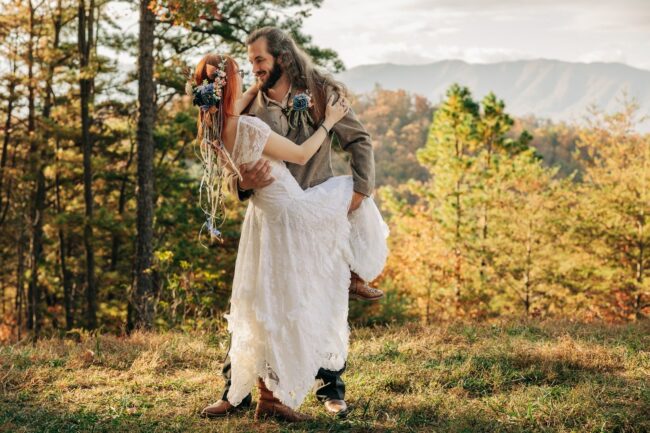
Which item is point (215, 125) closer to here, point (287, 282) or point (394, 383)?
point (287, 282)

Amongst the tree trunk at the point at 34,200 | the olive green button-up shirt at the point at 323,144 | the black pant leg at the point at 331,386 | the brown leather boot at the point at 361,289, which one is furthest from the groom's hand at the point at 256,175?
the tree trunk at the point at 34,200

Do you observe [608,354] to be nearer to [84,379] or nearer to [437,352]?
[437,352]

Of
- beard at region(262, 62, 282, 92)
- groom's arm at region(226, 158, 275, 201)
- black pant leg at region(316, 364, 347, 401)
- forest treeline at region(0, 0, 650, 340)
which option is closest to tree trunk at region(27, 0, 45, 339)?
forest treeline at region(0, 0, 650, 340)

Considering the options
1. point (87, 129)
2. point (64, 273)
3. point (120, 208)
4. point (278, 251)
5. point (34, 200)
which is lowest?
point (64, 273)

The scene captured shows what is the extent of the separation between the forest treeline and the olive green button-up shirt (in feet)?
28.4

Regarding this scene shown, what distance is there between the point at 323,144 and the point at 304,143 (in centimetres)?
30

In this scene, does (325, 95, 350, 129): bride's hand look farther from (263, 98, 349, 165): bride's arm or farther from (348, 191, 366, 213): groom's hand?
(348, 191, 366, 213): groom's hand

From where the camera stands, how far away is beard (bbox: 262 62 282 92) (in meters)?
3.45

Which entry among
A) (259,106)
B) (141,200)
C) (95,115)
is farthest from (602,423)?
(95,115)

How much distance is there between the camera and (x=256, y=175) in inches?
128

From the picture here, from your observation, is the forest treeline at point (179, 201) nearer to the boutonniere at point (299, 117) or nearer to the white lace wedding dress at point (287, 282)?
the boutonniere at point (299, 117)

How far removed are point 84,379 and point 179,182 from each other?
1277cm

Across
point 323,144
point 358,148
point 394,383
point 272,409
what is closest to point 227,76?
point 323,144

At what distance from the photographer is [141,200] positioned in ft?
35.0
